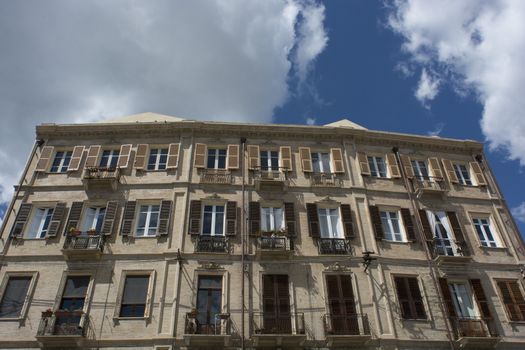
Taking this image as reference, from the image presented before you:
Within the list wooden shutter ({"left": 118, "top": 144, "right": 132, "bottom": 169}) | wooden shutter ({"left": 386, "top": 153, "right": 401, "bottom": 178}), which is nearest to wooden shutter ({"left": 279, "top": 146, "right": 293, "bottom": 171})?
wooden shutter ({"left": 386, "top": 153, "right": 401, "bottom": 178})

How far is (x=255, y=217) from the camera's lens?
21656mm

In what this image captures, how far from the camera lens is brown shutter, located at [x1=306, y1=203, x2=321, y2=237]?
2137 centimetres

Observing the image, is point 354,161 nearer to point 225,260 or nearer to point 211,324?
point 225,260

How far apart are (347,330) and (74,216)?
14.3 m

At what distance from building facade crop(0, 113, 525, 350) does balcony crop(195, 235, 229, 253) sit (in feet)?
0.25

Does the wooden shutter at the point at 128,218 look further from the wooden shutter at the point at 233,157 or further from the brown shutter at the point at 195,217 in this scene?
the wooden shutter at the point at 233,157

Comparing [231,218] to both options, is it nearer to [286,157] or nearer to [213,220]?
[213,220]

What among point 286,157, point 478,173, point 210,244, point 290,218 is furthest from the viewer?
point 478,173

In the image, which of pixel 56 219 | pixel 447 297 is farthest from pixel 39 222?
pixel 447 297

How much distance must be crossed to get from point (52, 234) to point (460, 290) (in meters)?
20.2

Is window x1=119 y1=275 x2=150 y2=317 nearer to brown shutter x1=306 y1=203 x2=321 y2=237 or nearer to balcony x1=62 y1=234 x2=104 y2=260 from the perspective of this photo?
balcony x1=62 y1=234 x2=104 y2=260

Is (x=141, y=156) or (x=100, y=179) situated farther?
(x=141, y=156)

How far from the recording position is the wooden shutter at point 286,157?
78.1ft

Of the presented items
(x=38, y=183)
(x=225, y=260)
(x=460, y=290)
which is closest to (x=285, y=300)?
(x=225, y=260)
